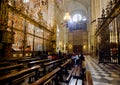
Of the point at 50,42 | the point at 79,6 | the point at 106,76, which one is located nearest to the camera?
the point at 106,76

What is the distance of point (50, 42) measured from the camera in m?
15.0

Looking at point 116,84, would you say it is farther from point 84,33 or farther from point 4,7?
point 84,33

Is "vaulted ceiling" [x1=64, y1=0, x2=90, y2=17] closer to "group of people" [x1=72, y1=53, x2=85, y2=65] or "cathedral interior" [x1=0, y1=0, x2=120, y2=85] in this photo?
"cathedral interior" [x1=0, y1=0, x2=120, y2=85]

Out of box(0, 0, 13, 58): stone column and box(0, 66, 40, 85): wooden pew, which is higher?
box(0, 0, 13, 58): stone column

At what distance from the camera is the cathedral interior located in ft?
13.4

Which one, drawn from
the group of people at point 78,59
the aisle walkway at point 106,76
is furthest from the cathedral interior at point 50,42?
the group of people at point 78,59

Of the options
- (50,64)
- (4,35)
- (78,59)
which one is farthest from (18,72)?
(78,59)

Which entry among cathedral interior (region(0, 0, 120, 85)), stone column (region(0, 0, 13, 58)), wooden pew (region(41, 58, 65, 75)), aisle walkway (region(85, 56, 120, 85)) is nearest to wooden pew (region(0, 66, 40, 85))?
cathedral interior (region(0, 0, 120, 85))

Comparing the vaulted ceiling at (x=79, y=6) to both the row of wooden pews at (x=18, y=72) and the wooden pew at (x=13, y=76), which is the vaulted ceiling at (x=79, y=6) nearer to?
the row of wooden pews at (x=18, y=72)

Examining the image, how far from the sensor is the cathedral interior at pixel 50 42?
4098mm

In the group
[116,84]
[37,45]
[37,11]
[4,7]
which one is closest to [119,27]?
[116,84]

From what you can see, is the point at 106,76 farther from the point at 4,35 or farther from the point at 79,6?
the point at 79,6

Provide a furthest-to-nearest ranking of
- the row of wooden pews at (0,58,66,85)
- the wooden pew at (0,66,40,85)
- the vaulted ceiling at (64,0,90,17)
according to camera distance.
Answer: the vaulted ceiling at (64,0,90,17) → the row of wooden pews at (0,58,66,85) → the wooden pew at (0,66,40,85)

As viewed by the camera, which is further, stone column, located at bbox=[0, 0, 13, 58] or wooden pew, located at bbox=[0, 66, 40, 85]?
stone column, located at bbox=[0, 0, 13, 58]
